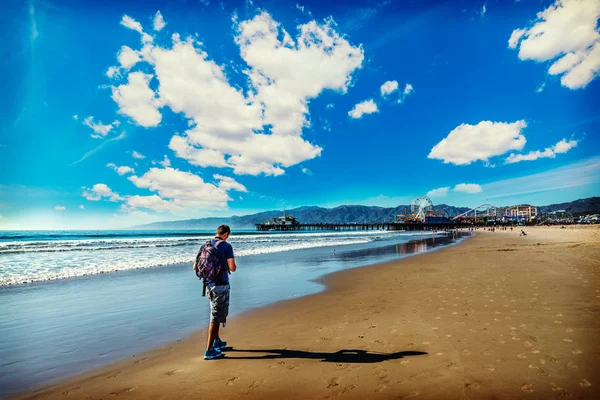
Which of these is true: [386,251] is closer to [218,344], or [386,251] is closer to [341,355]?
[341,355]

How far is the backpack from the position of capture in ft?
17.0

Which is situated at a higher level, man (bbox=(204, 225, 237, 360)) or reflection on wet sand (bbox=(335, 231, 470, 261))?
man (bbox=(204, 225, 237, 360))

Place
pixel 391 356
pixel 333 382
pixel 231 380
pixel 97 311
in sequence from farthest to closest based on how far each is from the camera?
pixel 97 311 → pixel 391 356 → pixel 231 380 → pixel 333 382

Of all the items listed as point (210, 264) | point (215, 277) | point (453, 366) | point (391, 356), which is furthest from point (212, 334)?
point (453, 366)

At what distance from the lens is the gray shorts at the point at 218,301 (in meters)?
5.22

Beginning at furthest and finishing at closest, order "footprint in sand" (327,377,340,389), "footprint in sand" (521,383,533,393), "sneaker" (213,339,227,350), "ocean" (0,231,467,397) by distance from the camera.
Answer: "sneaker" (213,339,227,350)
"ocean" (0,231,467,397)
"footprint in sand" (327,377,340,389)
"footprint in sand" (521,383,533,393)

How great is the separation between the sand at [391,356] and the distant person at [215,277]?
428 millimetres

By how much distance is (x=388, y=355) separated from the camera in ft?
16.1

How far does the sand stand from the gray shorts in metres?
0.72

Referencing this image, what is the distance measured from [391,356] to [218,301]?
311 centimetres

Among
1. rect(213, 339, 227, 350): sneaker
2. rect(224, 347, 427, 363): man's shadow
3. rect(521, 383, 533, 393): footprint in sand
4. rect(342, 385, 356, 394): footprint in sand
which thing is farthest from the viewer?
rect(213, 339, 227, 350): sneaker

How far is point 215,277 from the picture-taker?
205 inches

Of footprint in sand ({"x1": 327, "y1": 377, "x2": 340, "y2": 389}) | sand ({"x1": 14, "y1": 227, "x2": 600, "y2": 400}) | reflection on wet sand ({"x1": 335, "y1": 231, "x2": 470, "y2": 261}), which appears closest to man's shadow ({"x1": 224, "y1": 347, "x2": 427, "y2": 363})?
sand ({"x1": 14, "y1": 227, "x2": 600, "y2": 400})

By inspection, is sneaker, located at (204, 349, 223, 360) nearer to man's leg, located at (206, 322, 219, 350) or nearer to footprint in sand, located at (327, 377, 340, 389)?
man's leg, located at (206, 322, 219, 350)
